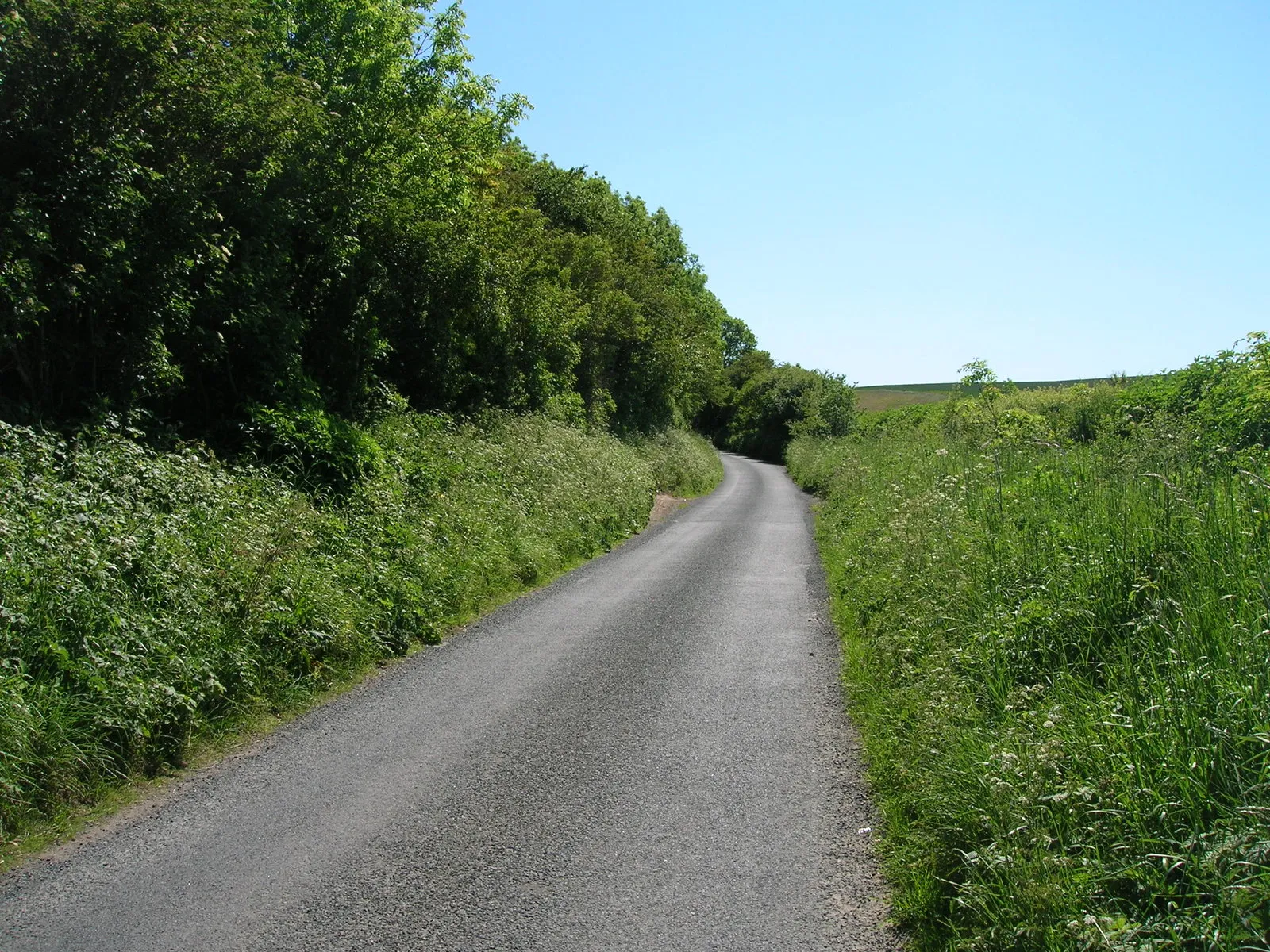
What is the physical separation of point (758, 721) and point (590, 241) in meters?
25.8

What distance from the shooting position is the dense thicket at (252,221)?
8664 millimetres

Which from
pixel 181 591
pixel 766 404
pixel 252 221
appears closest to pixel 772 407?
pixel 766 404

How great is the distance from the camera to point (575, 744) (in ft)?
21.5

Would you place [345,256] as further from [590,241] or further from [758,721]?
[590,241]

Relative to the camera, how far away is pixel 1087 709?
4.76 metres

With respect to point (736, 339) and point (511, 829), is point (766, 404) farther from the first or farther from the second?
point (511, 829)

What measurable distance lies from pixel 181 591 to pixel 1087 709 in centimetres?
659

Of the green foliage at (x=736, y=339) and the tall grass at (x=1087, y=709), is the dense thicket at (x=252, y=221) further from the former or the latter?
the green foliage at (x=736, y=339)

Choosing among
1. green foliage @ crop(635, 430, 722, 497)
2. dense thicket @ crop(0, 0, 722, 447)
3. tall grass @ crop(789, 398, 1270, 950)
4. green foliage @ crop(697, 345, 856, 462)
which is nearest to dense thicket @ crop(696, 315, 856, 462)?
green foliage @ crop(697, 345, 856, 462)

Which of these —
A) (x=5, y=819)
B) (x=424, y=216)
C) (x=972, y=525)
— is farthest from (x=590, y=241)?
(x=5, y=819)

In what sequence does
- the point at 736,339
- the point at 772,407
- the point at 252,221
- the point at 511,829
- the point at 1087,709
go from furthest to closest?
the point at 736,339, the point at 772,407, the point at 252,221, the point at 511,829, the point at 1087,709

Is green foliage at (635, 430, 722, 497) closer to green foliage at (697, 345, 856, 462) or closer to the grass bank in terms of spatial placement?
green foliage at (697, 345, 856, 462)

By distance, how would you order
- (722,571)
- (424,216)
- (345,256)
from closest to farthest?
(345,256) → (722,571) → (424,216)


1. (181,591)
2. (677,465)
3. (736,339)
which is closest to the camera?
(181,591)
